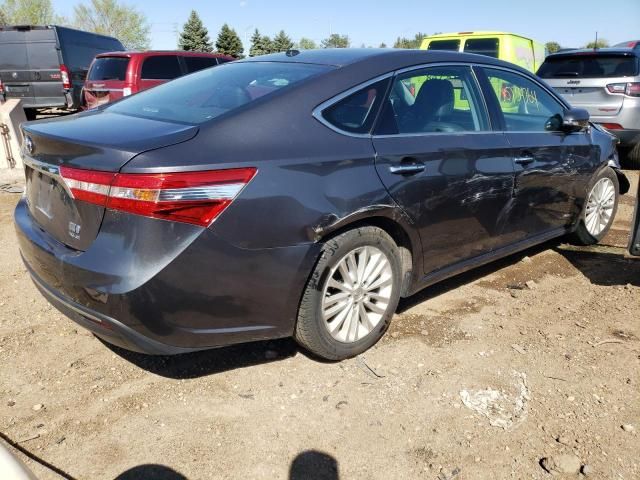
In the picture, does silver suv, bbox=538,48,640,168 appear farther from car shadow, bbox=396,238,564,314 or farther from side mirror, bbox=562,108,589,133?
side mirror, bbox=562,108,589,133

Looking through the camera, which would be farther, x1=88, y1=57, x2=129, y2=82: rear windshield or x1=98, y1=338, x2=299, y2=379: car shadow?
x1=88, y1=57, x2=129, y2=82: rear windshield

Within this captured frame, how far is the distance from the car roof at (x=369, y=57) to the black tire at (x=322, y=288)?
37.8 inches

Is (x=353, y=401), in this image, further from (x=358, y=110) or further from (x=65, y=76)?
(x=65, y=76)

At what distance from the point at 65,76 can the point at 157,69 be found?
398 centimetres

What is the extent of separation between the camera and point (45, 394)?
109 inches

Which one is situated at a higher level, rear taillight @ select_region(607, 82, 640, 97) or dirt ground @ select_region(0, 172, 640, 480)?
rear taillight @ select_region(607, 82, 640, 97)

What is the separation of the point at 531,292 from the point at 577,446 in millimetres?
1787

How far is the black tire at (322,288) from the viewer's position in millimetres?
2711

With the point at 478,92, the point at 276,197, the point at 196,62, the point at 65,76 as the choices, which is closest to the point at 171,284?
the point at 276,197

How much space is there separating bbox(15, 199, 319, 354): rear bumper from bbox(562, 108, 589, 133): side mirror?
261 cm

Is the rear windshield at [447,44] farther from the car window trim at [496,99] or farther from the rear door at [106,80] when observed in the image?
the car window trim at [496,99]

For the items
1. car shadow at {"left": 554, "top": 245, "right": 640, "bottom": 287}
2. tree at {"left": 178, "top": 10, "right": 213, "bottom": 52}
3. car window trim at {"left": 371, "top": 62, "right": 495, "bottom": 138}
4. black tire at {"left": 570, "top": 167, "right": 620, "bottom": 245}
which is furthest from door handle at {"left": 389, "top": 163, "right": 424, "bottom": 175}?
tree at {"left": 178, "top": 10, "right": 213, "bottom": 52}

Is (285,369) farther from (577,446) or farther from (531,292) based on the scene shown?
(531,292)

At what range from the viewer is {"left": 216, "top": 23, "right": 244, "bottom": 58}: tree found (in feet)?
181
